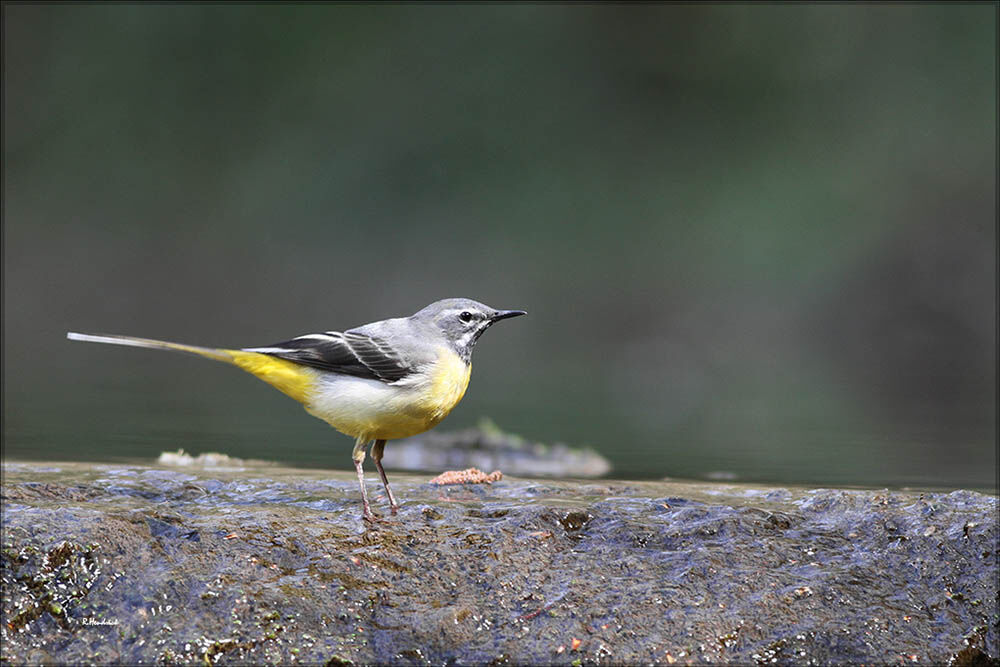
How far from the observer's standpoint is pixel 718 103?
28.3m

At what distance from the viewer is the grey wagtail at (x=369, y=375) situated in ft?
15.9

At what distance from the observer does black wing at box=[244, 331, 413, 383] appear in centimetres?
488

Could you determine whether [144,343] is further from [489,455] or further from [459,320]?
[489,455]

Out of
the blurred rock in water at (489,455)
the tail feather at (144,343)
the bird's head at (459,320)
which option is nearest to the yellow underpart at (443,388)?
the bird's head at (459,320)

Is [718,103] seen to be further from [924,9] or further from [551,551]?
[551,551]

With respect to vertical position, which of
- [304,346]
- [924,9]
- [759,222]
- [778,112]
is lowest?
[304,346]

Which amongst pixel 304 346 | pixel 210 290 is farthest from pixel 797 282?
pixel 304 346

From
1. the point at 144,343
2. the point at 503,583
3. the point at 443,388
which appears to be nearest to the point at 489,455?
the point at 443,388

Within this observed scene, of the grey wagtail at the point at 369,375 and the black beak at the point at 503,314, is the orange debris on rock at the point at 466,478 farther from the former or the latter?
the black beak at the point at 503,314

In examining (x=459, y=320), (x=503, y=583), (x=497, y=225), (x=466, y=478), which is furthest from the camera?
(x=497, y=225)

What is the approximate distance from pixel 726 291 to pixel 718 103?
20.9ft

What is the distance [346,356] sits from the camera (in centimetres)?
497

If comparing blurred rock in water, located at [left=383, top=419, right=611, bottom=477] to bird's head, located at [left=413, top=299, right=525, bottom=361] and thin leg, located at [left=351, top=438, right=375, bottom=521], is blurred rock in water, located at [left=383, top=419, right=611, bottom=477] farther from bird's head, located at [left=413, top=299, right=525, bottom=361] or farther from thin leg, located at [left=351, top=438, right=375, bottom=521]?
thin leg, located at [left=351, top=438, right=375, bottom=521]

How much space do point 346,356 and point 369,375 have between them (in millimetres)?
142
